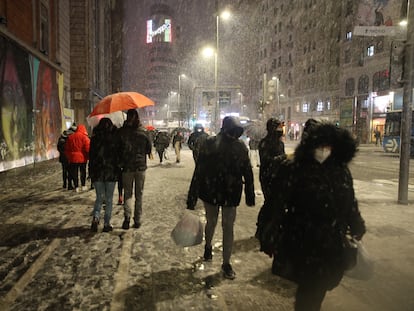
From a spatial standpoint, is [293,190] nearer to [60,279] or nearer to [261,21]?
[60,279]

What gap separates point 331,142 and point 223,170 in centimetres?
194

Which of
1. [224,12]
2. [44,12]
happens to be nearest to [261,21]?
[224,12]

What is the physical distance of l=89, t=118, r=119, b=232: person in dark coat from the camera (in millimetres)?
6105

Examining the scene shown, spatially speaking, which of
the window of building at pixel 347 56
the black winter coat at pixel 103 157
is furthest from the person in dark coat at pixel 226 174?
the window of building at pixel 347 56

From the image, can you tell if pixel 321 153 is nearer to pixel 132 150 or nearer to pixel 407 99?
pixel 132 150

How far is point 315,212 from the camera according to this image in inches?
96.4

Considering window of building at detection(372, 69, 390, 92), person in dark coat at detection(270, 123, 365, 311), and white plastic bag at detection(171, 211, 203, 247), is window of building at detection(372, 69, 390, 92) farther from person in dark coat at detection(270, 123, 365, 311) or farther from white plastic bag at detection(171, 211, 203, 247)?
person in dark coat at detection(270, 123, 365, 311)

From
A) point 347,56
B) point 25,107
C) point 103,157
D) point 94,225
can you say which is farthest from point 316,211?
point 347,56

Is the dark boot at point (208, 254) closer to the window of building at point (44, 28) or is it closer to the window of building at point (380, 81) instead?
the window of building at point (44, 28)

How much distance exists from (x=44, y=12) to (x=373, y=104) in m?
40.1

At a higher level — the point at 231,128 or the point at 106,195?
the point at 231,128

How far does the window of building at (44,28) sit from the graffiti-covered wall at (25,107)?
4.68 ft

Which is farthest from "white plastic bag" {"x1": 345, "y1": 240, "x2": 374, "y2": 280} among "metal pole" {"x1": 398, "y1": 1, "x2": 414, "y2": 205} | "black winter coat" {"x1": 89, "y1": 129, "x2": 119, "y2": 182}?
"metal pole" {"x1": 398, "y1": 1, "x2": 414, "y2": 205}

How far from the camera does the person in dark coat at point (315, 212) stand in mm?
2438
